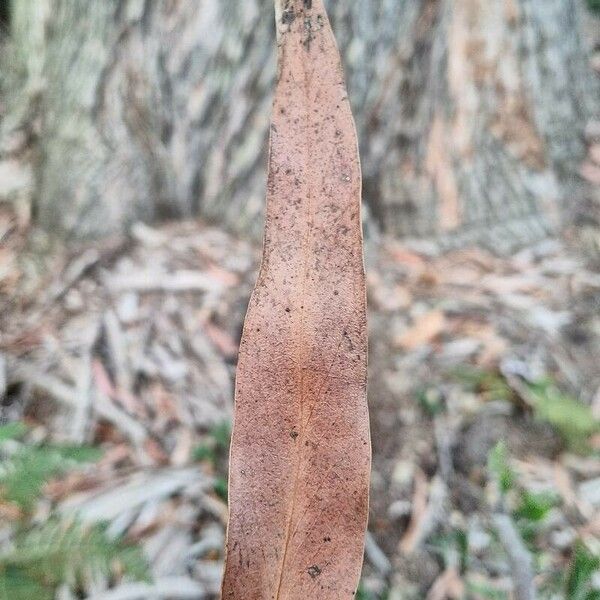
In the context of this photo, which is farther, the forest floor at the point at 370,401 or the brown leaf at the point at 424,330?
the brown leaf at the point at 424,330

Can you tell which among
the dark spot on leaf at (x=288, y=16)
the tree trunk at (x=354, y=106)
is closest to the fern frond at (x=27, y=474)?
the dark spot on leaf at (x=288, y=16)

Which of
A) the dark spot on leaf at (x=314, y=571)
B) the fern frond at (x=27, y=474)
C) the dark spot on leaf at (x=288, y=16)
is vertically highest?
the dark spot on leaf at (x=288, y=16)

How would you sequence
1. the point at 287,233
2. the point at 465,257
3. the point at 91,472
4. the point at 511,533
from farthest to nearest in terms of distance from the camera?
the point at 465,257 → the point at 91,472 → the point at 511,533 → the point at 287,233

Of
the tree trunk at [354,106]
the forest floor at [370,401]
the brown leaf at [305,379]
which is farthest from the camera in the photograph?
the tree trunk at [354,106]

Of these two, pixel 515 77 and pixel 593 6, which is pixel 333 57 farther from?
pixel 593 6

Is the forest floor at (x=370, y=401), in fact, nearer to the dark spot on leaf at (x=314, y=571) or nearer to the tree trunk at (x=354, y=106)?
the tree trunk at (x=354, y=106)

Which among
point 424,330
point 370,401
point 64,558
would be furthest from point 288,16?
point 424,330

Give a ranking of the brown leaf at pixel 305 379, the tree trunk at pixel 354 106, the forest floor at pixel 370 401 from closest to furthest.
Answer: the brown leaf at pixel 305 379 < the forest floor at pixel 370 401 < the tree trunk at pixel 354 106

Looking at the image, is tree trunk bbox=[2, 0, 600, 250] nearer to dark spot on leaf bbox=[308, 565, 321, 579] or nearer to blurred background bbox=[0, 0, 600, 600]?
blurred background bbox=[0, 0, 600, 600]

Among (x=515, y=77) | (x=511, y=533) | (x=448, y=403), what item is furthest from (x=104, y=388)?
(x=515, y=77)
